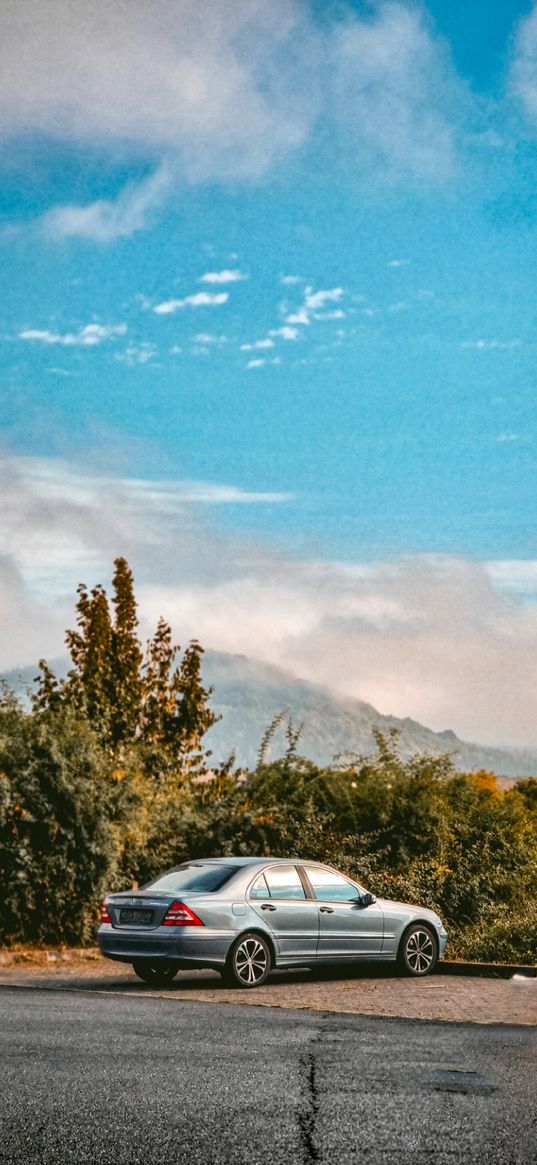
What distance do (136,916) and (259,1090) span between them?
656cm

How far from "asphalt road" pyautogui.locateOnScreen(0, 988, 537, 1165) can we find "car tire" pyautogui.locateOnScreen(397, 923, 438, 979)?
4215 millimetres

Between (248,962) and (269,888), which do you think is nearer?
(248,962)

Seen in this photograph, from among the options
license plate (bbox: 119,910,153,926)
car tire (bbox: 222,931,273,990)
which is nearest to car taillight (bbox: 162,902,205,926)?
license plate (bbox: 119,910,153,926)

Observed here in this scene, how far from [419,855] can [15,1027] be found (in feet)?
35.6

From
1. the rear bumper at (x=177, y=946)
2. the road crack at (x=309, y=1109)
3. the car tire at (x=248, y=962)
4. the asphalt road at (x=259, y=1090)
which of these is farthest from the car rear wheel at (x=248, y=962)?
the road crack at (x=309, y=1109)

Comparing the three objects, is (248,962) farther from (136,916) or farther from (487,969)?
(487,969)

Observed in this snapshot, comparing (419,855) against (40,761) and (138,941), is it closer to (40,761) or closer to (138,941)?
(40,761)

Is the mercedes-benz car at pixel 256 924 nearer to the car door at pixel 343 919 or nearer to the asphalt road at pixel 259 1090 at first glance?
the car door at pixel 343 919

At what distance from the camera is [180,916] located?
13.5 metres

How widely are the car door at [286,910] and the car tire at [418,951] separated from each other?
1.44m

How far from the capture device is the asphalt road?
611 cm

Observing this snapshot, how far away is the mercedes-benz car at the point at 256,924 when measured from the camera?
535 inches

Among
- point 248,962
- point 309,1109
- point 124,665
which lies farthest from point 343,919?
point 124,665

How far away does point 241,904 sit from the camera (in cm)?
1396
